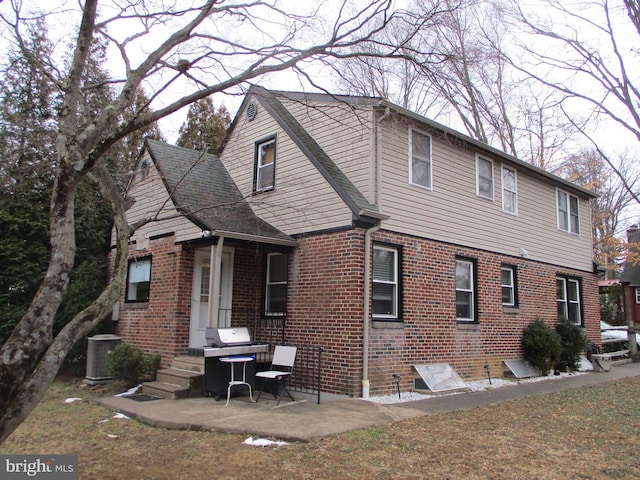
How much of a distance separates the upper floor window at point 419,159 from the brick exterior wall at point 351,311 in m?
1.32

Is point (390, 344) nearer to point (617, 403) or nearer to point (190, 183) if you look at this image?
point (617, 403)

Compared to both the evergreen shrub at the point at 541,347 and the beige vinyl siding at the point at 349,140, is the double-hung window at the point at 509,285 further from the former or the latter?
the beige vinyl siding at the point at 349,140

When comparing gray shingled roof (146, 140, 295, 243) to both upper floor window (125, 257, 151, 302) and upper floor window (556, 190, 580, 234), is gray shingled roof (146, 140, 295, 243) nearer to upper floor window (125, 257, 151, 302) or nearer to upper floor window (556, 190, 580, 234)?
upper floor window (125, 257, 151, 302)

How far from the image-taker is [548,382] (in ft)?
38.3

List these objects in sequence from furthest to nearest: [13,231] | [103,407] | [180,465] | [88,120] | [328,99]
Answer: [13,231] < [328,99] < [103,407] < [88,120] < [180,465]

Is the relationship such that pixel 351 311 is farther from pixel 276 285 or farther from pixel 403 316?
pixel 276 285

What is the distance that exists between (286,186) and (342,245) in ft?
7.18

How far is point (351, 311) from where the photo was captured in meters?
9.11

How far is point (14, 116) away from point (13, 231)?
11.8 ft

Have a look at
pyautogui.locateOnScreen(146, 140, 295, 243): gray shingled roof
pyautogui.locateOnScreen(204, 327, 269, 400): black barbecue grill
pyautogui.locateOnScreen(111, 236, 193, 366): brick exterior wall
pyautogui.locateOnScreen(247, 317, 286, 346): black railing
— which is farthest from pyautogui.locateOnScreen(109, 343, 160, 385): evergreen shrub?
pyautogui.locateOnScreen(146, 140, 295, 243): gray shingled roof

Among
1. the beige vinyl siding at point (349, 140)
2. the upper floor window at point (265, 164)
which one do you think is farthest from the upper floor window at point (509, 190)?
the upper floor window at point (265, 164)

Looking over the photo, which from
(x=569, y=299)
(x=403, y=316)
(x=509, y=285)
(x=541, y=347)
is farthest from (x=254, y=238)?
(x=569, y=299)

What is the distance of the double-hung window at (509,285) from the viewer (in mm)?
12970

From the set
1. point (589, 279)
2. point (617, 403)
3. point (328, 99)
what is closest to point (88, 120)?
point (328, 99)
